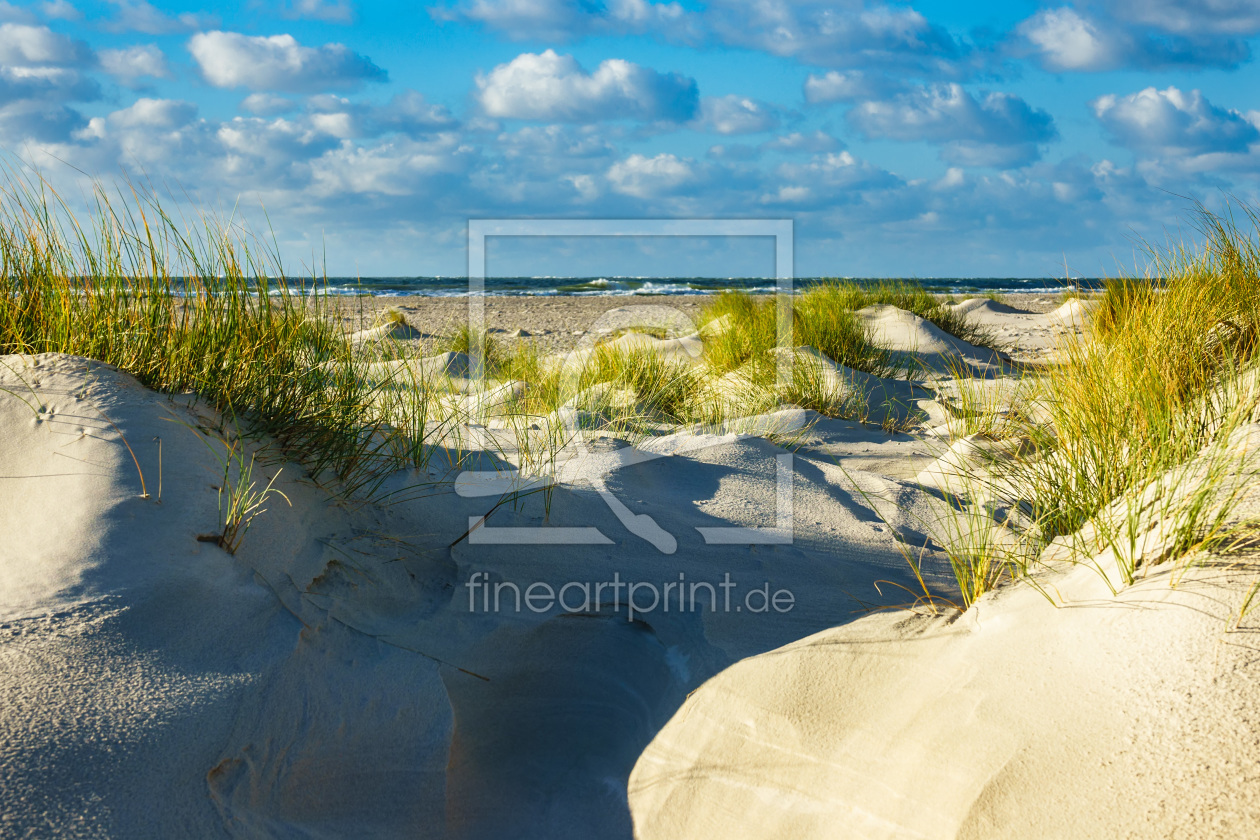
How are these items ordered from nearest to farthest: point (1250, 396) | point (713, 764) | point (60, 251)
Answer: point (713, 764) < point (1250, 396) < point (60, 251)

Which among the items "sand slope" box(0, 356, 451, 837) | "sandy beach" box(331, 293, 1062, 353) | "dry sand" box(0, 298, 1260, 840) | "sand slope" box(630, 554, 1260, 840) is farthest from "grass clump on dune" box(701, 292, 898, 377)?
"sand slope" box(0, 356, 451, 837)

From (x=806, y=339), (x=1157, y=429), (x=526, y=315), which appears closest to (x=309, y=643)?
(x=1157, y=429)

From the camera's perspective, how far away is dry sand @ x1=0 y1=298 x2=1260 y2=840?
4.66 ft

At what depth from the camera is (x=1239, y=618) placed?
59.2 inches

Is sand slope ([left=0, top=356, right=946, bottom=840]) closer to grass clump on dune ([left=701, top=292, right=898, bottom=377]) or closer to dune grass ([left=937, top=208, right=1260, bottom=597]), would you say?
dune grass ([left=937, top=208, right=1260, bottom=597])

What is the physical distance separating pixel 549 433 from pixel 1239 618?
7.60 ft

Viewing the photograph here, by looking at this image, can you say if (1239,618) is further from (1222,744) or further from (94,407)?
(94,407)

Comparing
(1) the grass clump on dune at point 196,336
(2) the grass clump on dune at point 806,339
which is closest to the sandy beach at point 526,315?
(2) the grass clump on dune at point 806,339

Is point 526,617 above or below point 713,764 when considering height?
above

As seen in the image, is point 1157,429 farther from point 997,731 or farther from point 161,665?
point 161,665

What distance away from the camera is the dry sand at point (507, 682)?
4.66 feet

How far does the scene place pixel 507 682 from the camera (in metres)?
2.12

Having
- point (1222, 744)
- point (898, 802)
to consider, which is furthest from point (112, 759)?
point (1222, 744)

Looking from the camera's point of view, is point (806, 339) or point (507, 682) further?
point (806, 339)
